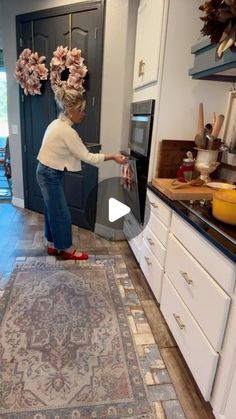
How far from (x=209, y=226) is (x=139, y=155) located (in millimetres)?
1130

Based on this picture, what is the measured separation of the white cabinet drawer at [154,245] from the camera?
5.65ft

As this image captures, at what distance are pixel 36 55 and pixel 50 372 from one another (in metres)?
2.89

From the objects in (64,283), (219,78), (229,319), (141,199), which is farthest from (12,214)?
(229,319)

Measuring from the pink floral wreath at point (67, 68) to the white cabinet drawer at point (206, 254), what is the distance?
6.01ft

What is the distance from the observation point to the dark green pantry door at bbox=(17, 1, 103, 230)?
263cm

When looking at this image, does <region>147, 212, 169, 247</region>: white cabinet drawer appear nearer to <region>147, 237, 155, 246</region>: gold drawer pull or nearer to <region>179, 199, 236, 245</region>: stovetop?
<region>147, 237, 155, 246</region>: gold drawer pull

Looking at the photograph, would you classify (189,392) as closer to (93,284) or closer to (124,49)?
(93,284)

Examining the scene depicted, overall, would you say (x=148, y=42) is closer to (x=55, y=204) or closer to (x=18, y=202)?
(x=55, y=204)

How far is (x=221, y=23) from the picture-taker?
1199 millimetres

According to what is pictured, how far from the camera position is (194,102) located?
1919 millimetres

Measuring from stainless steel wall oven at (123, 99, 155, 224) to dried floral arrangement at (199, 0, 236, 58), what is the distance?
0.68 meters

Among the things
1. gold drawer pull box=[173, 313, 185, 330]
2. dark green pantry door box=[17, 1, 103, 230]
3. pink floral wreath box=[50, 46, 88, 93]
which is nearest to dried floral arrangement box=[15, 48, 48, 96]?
dark green pantry door box=[17, 1, 103, 230]

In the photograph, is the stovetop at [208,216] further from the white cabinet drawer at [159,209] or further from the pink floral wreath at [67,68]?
the pink floral wreath at [67,68]

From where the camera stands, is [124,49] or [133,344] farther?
[124,49]
